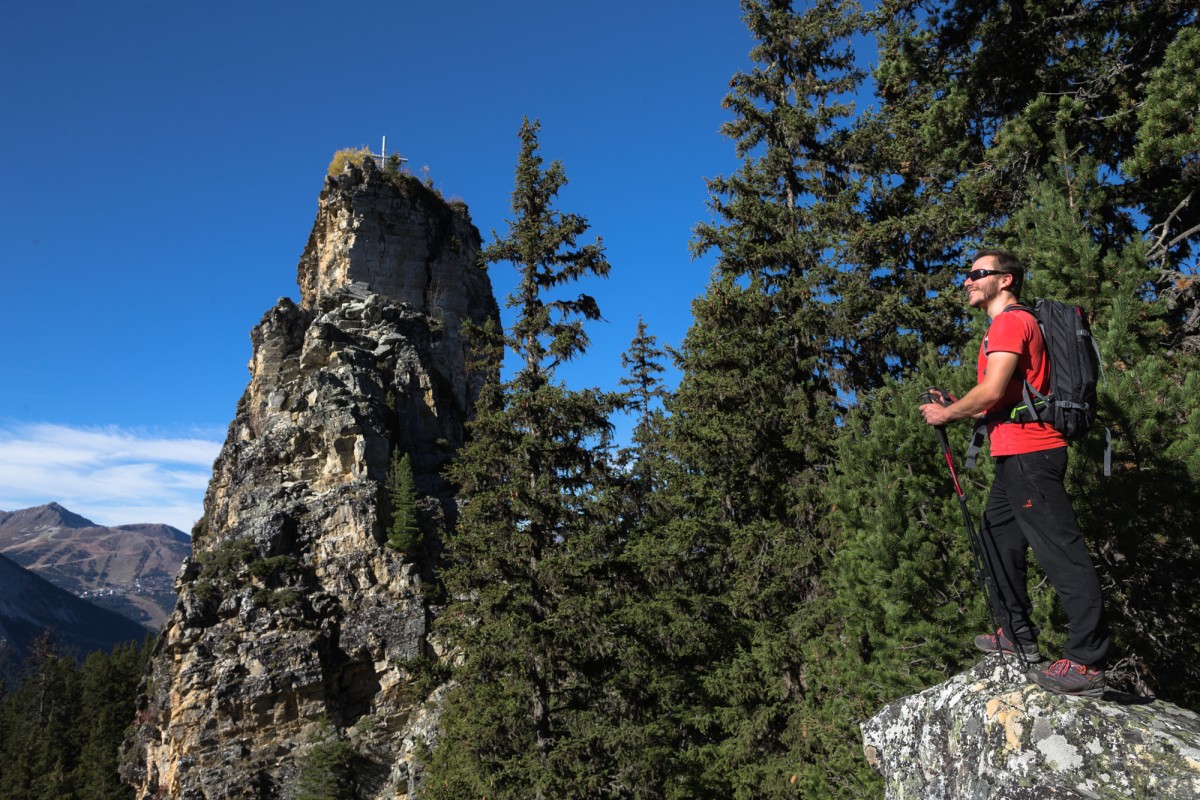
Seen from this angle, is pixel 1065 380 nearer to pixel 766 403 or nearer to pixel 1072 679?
pixel 1072 679

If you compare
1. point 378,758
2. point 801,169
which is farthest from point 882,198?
point 378,758

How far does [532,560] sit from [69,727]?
2489 inches

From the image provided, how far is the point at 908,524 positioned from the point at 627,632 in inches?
281

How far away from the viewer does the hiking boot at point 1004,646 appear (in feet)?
14.9

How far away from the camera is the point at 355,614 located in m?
42.7

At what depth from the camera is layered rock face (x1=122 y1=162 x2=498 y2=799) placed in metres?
37.9

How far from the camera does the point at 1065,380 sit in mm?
4086

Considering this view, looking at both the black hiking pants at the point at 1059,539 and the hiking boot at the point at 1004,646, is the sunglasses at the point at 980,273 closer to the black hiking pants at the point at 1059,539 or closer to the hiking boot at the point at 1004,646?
the black hiking pants at the point at 1059,539

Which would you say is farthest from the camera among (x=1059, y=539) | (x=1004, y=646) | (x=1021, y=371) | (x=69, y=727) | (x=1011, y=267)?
(x=69, y=727)

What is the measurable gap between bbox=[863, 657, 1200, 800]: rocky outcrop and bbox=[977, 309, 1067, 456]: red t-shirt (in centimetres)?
151

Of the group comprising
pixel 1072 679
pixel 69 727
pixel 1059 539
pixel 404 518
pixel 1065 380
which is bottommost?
pixel 69 727

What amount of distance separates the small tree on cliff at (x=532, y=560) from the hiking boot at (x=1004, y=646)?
8.64m

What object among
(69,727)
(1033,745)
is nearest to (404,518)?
(69,727)

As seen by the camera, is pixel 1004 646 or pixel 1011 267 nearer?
pixel 1011 267
